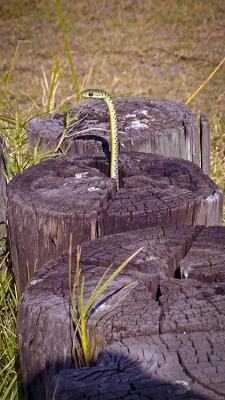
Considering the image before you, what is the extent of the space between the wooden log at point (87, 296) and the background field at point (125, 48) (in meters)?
2.80

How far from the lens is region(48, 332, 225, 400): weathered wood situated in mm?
1190

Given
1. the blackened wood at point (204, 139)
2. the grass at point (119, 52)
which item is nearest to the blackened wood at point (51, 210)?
the blackened wood at point (204, 139)

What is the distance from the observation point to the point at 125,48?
7840 mm

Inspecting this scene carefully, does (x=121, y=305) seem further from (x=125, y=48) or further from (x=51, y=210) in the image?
(x=125, y=48)

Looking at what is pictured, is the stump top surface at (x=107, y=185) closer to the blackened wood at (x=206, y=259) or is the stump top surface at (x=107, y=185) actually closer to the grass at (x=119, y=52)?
the blackened wood at (x=206, y=259)

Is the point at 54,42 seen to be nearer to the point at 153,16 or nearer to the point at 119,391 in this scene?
the point at 153,16

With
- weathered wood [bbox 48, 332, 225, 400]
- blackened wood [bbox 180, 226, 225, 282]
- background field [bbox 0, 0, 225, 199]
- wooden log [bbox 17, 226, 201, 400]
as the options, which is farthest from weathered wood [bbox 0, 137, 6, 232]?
background field [bbox 0, 0, 225, 199]

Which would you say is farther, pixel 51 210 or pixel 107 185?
pixel 107 185

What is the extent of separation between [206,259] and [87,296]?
1.58 feet

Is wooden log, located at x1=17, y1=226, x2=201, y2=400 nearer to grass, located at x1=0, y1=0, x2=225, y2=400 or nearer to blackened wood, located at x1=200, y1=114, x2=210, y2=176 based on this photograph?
blackened wood, located at x1=200, y1=114, x2=210, y2=176

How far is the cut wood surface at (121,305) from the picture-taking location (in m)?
1.46

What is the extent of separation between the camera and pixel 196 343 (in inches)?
54.1

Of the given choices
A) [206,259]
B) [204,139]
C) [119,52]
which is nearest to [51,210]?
[206,259]

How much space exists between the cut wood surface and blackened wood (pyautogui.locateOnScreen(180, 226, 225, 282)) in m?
0.05
